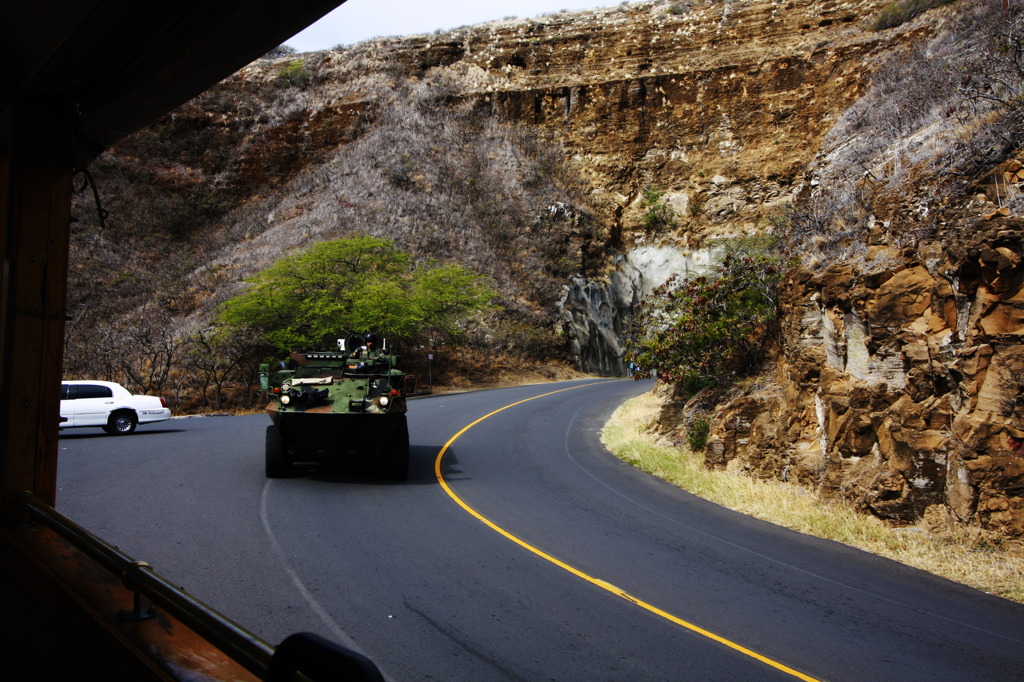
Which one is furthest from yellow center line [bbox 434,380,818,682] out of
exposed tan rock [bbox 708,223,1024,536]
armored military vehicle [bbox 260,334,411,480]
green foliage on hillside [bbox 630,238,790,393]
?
green foliage on hillside [bbox 630,238,790,393]

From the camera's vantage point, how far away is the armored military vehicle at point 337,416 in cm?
1138

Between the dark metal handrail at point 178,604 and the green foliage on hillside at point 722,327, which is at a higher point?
the green foliage on hillside at point 722,327

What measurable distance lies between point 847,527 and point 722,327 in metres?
6.90

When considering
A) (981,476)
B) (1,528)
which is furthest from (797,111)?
(1,528)

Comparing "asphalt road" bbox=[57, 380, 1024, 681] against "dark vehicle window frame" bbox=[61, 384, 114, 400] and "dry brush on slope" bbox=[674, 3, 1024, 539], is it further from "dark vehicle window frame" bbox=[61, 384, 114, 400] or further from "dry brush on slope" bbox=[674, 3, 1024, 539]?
"dark vehicle window frame" bbox=[61, 384, 114, 400]

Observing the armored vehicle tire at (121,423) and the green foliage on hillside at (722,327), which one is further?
the armored vehicle tire at (121,423)

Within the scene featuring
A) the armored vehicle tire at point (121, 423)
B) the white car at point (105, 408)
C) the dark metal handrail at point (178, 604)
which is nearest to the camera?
the dark metal handrail at point (178, 604)

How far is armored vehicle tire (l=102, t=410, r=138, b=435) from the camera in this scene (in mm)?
17516

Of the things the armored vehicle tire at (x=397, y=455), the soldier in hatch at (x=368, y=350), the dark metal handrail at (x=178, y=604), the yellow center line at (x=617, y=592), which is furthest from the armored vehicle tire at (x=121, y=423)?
the dark metal handrail at (x=178, y=604)

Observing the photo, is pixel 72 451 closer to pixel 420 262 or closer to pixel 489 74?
pixel 420 262

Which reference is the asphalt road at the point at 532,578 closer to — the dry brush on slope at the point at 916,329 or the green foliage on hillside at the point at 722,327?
the dry brush on slope at the point at 916,329

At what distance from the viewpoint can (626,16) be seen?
5338cm

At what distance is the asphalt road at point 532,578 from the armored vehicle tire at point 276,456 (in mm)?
376

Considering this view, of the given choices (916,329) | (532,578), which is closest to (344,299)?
(916,329)
